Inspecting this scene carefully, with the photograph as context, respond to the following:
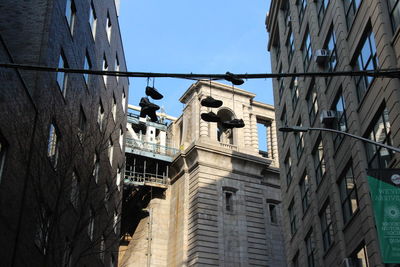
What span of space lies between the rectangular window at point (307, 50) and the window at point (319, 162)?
17.1 feet

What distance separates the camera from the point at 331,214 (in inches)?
1130

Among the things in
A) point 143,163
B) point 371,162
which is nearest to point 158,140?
point 143,163

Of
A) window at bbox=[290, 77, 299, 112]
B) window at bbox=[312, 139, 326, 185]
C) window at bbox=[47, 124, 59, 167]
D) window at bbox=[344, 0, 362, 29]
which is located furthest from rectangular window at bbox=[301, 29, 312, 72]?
window at bbox=[47, 124, 59, 167]

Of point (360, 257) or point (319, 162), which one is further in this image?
point (319, 162)

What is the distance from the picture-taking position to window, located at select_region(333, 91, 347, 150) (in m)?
27.9

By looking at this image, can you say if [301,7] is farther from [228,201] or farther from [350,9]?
[228,201]

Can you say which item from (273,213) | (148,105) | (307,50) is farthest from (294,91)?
(148,105)

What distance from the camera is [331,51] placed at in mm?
30562

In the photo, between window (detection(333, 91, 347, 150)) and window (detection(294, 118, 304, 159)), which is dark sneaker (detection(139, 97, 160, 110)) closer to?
window (detection(333, 91, 347, 150))

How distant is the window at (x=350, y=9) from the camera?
26.5 metres

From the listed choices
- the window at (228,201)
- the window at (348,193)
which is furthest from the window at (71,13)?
the window at (228,201)

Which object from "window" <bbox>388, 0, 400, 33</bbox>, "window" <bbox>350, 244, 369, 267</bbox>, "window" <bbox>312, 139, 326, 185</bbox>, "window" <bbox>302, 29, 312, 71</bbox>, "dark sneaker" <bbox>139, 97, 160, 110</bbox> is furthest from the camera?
"window" <bbox>302, 29, 312, 71</bbox>

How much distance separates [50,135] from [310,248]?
51.7 feet

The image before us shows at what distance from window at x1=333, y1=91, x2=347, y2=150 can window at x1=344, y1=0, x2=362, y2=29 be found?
338 centimetres
